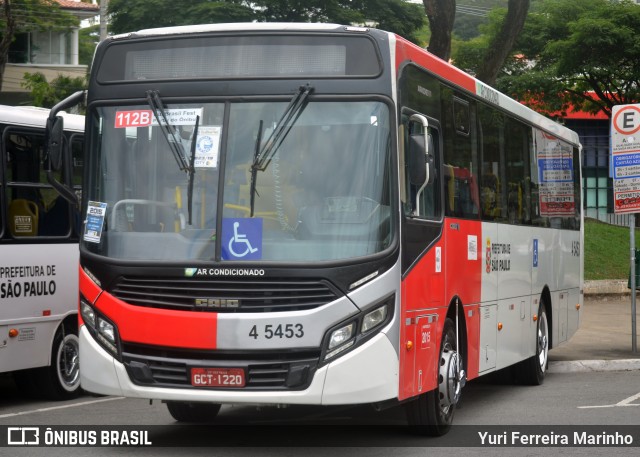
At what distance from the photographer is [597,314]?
81.9ft

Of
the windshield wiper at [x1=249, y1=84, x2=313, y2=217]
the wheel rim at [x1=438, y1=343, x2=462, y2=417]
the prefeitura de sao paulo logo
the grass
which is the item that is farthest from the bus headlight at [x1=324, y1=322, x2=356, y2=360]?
the grass

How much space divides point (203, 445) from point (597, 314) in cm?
1713

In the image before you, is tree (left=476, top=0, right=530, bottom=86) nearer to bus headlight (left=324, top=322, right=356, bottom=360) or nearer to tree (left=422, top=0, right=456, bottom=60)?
tree (left=422, top=0, right=456, bottom=60)

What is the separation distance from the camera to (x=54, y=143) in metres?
8.98

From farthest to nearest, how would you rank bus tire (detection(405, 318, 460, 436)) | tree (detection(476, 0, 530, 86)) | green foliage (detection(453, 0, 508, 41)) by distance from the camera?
1. green foliage (detection(453, 0, 508, 41))
2. tree (detection(476, 0, 530, 86))
3. bus tire (detection(405, 318, 460, 436))

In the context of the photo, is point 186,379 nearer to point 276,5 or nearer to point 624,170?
point 624,170

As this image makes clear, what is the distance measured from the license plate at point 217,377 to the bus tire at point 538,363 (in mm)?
6603

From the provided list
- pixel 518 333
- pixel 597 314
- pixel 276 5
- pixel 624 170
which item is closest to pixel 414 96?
pixel 518 333

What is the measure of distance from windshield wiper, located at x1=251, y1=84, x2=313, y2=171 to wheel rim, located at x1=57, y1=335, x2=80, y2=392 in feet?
16.5

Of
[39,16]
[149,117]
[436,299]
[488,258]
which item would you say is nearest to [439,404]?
[436,299]

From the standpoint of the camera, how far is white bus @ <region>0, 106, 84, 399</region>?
11.7 meters

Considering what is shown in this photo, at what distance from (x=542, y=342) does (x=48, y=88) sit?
30.2m

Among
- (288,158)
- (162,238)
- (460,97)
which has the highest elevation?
(460,97)

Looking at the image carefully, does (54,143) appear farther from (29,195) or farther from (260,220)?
(29,195)
